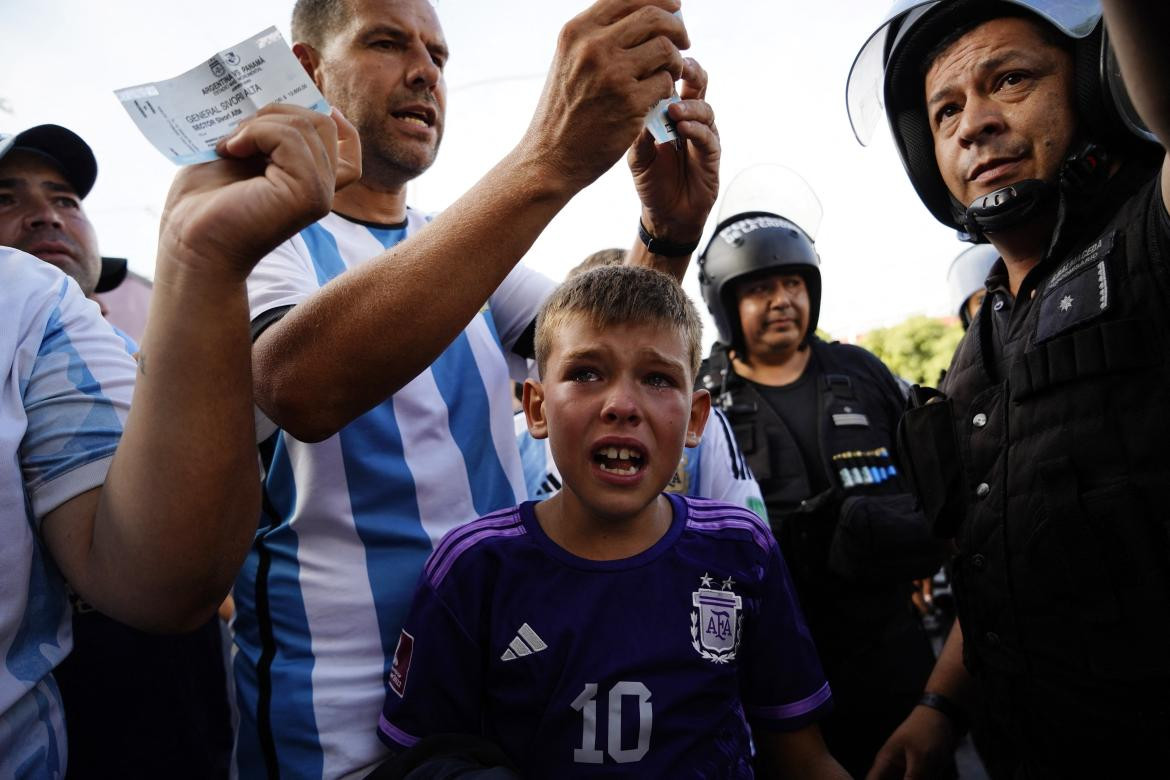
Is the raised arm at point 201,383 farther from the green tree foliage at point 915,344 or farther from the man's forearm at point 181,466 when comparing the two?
the green tree foliage at point 915,344

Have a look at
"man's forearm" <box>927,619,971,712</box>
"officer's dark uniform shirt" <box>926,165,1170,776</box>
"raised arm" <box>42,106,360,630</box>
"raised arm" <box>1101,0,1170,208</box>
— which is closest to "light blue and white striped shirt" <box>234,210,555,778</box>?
"raised arm" <box>42,106,360,630</box>

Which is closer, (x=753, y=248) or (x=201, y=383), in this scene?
(x=201, y=383)

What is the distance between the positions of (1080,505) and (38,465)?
1.79 metres

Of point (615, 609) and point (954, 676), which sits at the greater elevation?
point (615, 609)

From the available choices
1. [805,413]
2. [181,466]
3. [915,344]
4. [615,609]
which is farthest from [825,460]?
[915,344]

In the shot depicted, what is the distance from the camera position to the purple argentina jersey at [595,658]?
1.36 m

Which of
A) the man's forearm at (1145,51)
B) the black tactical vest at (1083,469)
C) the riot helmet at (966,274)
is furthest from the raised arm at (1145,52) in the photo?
the riot helmet at (966,274)

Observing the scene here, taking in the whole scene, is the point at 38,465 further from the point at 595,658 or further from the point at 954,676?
the point at 954,676

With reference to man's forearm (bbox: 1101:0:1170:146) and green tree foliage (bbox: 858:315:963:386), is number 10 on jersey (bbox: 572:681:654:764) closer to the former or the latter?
man's forearm (bbox: 1101:0:1170:146)

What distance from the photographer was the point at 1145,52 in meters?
0.87

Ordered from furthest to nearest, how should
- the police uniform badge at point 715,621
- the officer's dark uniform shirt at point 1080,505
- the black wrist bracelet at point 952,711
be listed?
the black wrist bracelet at point 952,711 → the police uniform badge at point 715,621 → the officer's dark uniform shirt at point 1080,505

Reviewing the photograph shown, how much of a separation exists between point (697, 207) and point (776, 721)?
3.98 ft

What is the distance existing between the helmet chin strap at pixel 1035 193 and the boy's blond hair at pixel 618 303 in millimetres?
719

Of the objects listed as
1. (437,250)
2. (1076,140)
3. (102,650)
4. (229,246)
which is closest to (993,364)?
(1076,140)
